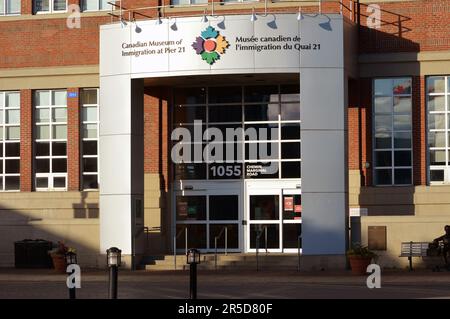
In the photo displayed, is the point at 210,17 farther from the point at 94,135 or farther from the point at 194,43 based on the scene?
the point at 94,135

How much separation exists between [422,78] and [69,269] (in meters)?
16.7

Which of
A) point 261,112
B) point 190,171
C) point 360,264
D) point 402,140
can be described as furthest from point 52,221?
point 402,140

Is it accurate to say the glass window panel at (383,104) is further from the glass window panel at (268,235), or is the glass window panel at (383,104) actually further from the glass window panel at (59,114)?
the glass window panel at (59,114)

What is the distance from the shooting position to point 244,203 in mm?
33938

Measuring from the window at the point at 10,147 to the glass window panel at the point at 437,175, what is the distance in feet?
45.7

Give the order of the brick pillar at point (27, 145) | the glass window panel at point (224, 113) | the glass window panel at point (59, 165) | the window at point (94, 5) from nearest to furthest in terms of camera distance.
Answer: the glass window panel at point (224, 113)
the window at point (94, 5)
the glass window panel at point (59, 165)
the brick pillar at point (27, 145)

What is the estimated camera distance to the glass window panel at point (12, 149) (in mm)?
36000

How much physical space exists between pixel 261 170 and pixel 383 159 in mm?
3922

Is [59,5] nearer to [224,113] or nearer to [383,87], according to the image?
[224,113]

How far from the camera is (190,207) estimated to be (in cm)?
3450

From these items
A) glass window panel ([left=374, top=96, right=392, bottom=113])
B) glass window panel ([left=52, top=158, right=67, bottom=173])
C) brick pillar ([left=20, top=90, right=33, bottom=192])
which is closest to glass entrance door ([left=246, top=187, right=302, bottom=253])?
glass window panel ([left=374, top=96, right=392, bottom=113])

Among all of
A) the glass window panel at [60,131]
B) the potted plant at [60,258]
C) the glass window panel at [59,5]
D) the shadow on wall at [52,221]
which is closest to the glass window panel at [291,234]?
the shadow on wall at [52,221]

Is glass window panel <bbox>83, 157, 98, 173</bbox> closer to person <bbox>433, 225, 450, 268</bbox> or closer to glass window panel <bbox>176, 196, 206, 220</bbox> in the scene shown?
glass window panel <bbox>176, 196, 206, 220</bbox>

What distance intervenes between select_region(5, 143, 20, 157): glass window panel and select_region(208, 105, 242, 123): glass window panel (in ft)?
22.5
